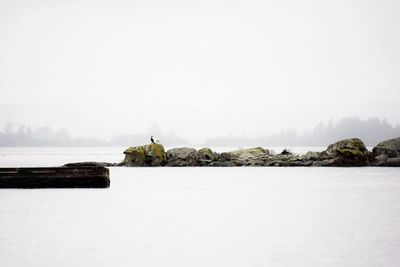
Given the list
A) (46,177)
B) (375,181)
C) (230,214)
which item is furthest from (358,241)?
(375,181)

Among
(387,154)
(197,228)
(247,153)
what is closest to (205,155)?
(247,153)

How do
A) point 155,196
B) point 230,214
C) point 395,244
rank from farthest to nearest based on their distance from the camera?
1. point 155,196
2. point 230,214
3. point 395,244

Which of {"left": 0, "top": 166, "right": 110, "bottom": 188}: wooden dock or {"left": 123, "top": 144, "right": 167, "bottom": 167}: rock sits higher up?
{"left": 123, "top": 144, "right": 167, "bottom": 167}: rock

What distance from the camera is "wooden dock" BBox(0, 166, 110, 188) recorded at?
37125mm

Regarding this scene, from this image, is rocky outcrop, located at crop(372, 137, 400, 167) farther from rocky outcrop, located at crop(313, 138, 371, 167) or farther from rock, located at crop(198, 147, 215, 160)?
rock, located at crop(198, 147, 215, 160)

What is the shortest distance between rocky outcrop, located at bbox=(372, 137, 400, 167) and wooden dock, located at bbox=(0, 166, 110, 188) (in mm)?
44681

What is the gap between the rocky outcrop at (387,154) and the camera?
69188 millimetres

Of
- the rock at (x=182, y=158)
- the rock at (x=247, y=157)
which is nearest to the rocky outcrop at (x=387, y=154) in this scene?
the rock at (x=247, y=157)

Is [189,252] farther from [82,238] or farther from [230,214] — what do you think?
[230,214]

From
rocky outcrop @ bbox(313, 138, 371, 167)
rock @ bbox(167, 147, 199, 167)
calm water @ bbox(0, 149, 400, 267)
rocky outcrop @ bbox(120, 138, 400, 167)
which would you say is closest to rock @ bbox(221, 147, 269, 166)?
rocky outcrop @ bbox(120, 138, 400, 167)

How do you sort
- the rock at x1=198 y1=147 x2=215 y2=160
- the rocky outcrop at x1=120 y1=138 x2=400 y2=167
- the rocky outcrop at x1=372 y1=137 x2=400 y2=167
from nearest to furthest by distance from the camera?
1. the rocky outcrop at x1=372 y1=137 x2=400 y2=167
2. the rocky outcrop at x1=120 y1=138 x2=400 y2=167
3. the rock at x1=198 y1=147 x2=215 y2=160

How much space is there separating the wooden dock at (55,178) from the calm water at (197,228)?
1465 mm

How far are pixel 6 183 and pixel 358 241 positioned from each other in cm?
2784

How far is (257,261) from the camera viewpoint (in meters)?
14.4
